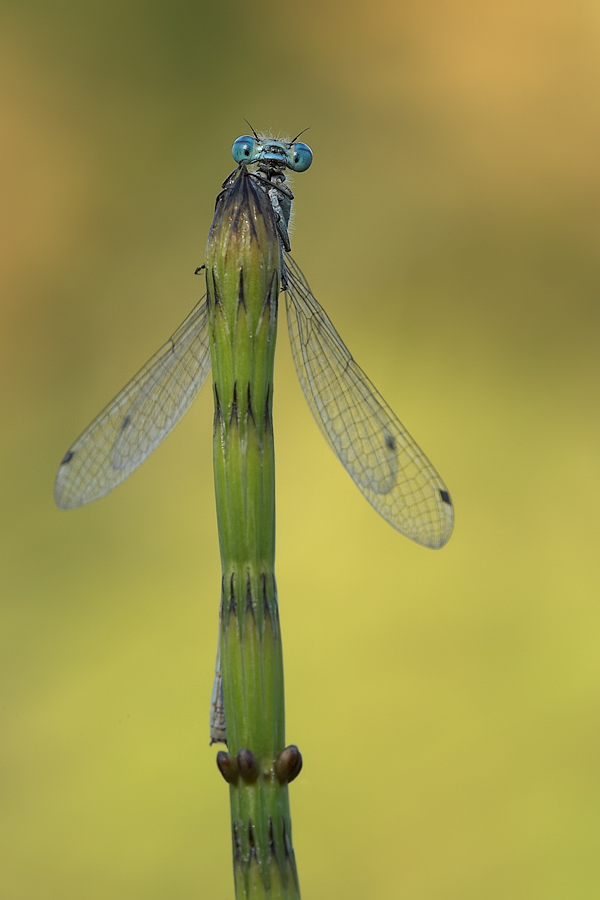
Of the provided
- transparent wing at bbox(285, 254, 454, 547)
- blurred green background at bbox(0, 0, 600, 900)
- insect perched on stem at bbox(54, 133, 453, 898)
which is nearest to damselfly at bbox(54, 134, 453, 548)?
transparent wing at bbox(285, 254, 454, 547)

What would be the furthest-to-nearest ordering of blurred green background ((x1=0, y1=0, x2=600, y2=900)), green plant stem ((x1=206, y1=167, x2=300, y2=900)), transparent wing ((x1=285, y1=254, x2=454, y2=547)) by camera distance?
blurred green background ((x1=0, y1=0, x2=600, y2=900)), transparent wing ((x1=285, y1=254, x2=454, y2=547)), green plant stem ((x1=206, y1=167, x2=300, y2=900))

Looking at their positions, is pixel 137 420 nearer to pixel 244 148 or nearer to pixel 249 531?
pixel 244 148

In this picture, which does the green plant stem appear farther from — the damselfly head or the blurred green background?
the blurred green background

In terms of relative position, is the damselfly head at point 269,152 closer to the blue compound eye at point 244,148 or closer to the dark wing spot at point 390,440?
the blue compound eye at point 244,148

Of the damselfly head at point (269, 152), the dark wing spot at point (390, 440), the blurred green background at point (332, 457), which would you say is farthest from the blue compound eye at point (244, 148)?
the blurred green background at point (332, 457)

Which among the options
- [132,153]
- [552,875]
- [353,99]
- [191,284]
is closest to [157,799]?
[552,875]

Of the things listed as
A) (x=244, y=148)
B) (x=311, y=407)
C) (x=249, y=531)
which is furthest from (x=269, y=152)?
(x=249, y=531)
